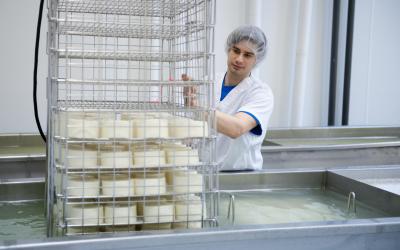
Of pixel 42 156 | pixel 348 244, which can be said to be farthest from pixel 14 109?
pixel 348 244

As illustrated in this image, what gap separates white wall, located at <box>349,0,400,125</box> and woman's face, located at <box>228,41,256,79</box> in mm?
3079

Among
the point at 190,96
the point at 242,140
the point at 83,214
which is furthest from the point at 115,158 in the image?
the point at 242,140

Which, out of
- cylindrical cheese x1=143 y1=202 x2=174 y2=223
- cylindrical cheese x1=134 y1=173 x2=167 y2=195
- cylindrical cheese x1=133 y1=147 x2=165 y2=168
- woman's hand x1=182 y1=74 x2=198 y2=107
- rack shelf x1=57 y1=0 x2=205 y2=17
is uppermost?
rack shelf x1=57 y1=0 x2=205 y2=17

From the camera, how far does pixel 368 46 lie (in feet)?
16.0

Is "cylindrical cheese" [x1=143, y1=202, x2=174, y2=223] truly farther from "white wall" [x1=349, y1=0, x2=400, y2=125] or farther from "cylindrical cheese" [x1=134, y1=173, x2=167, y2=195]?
"white wall" [x1=349, y1=0, x2=400, y2=125]

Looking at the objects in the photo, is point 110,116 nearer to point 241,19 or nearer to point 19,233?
point 19,233

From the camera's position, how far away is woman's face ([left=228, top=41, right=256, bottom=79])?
6.81 feet

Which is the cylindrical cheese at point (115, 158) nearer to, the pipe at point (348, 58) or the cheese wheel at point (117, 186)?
the cheese wheel at point (117, 186)

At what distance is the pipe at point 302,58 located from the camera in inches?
171

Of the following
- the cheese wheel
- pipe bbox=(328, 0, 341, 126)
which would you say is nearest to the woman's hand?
the cheese wheel

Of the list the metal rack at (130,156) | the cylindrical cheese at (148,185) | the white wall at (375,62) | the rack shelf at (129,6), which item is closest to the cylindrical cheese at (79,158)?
the metal rack at (130,156)

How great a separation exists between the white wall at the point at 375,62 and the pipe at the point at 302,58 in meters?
0.73

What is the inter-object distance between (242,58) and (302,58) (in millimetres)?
2439

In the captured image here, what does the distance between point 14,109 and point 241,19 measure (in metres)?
2.09
